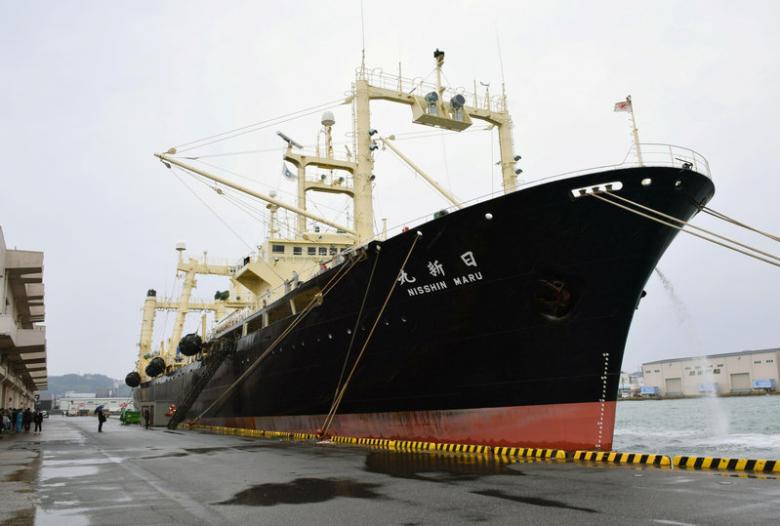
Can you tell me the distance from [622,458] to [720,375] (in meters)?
79.9

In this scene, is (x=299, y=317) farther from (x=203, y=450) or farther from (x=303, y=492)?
(x=303, y=492)

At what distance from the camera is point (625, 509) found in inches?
255

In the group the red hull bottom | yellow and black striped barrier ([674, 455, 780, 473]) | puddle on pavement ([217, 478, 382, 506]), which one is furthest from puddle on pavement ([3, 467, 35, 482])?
yellow and black striped barrier ([674, 455, 780, 473])

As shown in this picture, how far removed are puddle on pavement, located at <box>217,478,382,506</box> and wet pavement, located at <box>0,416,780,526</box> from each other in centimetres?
1

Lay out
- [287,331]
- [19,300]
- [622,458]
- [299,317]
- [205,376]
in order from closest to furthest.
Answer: [622,458]
[299,317]
[287,331]
[205,376]
[19,300]

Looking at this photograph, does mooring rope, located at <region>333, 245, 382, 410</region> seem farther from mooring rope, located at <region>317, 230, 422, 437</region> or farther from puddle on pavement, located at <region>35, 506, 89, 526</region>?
puddle on pavement, located at <region>35, 506, 89, 526</region>

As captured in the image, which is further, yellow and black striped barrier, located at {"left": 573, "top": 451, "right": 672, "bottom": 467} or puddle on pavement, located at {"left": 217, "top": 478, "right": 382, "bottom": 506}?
yellow and black striped barrier, located at {"left": 573, "top": 451, "right": 672, "bottom": 467}

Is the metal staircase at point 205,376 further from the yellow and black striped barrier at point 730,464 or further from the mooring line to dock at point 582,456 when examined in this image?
the yellow and black striped barrier at point 730,464

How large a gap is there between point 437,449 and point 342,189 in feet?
41.8

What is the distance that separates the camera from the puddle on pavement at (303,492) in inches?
294

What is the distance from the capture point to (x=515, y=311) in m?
12.0

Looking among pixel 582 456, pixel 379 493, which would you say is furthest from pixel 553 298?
pixel 379 493

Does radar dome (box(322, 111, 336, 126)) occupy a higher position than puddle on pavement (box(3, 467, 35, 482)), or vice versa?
radar dome (box(322, 111, 336, 126))

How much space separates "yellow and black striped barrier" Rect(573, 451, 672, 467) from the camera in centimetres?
1032
